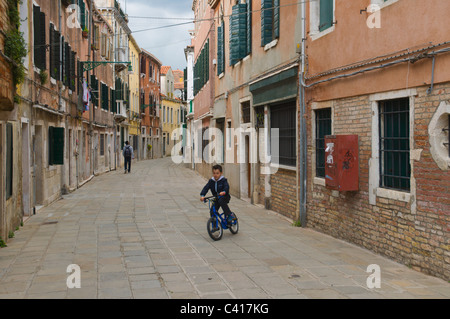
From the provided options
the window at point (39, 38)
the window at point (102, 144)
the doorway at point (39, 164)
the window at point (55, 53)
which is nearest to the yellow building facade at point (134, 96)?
the window at point (102, 144)

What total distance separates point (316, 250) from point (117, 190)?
36.6ft

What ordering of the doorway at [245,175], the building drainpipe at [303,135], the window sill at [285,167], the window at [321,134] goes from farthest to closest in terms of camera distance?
1. the doorway at [245,175]
2. the window sill at [285,167]
3. the building drainpipe at [303,135]
4. the window at [321,134]

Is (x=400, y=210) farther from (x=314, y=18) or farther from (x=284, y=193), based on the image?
(x=284, y=193)

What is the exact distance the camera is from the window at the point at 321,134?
375 inches

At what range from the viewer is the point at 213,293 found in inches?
214

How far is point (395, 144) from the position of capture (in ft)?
24.0

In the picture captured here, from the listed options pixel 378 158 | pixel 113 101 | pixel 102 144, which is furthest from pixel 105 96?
pixel 378 158

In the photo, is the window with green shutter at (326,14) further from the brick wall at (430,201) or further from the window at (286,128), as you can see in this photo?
the brick wall at (430,201)

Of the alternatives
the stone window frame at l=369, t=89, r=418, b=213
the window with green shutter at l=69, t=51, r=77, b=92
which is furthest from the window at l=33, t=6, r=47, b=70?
the stone window frame at l=369, t=89, r=418, b=213

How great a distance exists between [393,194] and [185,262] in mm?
3081

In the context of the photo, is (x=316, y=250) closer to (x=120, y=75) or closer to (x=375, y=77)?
(x=375, y=77)

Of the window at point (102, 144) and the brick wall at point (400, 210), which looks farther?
the window at point (102, 144)

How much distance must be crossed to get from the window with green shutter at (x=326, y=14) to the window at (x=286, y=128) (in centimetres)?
218
